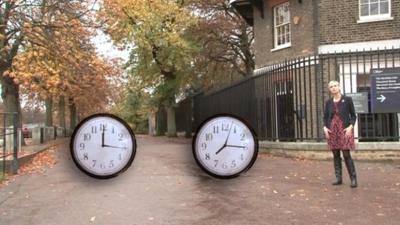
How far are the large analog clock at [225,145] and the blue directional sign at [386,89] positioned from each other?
50.7 feet

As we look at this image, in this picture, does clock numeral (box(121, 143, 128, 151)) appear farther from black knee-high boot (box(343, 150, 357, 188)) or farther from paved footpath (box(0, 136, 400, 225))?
black knee-high boot (box(343, 150, 357, 188))

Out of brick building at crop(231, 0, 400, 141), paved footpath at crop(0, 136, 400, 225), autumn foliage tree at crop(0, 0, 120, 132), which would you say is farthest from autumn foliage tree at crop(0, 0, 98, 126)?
brick building at crop(231, 0, 400, 141)

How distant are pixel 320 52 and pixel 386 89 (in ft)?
14.9

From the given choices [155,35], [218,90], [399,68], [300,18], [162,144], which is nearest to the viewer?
Result: [218,90]

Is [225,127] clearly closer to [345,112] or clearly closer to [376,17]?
[345,112]

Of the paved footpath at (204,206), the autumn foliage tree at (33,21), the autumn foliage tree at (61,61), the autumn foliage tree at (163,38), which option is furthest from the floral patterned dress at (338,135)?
the autumn foliage tree at (163,38)

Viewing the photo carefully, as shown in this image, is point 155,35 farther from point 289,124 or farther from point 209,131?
point 209,131

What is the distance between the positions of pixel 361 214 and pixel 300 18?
13960 mm

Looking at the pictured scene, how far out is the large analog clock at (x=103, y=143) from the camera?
1675 mm

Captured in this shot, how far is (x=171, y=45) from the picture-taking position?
32125mm

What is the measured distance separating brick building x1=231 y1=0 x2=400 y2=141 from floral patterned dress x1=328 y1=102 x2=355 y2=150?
4.75 metres

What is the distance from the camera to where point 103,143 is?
1.69 metres

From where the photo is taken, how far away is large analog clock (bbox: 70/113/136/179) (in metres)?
1.67

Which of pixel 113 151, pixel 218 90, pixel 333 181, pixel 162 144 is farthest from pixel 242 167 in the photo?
pixel 333 181
